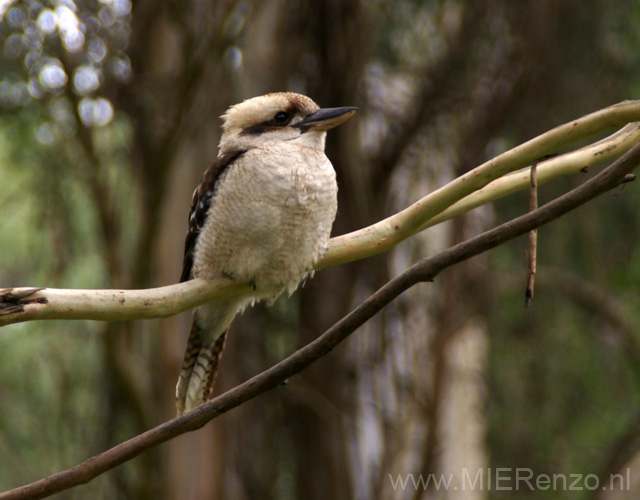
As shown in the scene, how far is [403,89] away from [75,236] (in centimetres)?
210

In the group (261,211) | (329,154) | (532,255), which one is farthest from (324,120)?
(329,154)

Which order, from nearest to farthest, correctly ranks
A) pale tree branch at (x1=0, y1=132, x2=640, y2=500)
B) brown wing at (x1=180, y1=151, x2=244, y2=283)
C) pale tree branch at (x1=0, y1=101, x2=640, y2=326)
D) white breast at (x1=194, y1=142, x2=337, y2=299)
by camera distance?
pale tree branch at (x1=0, y1=132, x2=640, y2=500) → pale tree branch at (x1=0, y1=101, x2=640, y2=326) → white breast at (x1=194, y1=142, x2=337, y2=299) → brown wing at (x1=180, y1=151, x2=244, y2=283)

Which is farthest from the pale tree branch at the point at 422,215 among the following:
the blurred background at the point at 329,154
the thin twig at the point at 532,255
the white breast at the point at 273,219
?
the blurred background at the point at 329,154

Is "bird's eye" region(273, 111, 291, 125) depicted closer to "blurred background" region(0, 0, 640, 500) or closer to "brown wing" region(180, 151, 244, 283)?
"brown wing" region(180, 151, 244, 283)

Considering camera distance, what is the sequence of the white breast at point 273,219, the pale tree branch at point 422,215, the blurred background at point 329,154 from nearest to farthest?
the pale tree branch at point 422,215
the white breast at point 273,219
the blurred background at point 329,154

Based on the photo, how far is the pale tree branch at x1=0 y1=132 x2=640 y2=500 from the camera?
1192mm

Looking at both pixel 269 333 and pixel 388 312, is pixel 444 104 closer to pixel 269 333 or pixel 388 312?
pixel 388 312

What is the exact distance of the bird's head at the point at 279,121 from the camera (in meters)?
2.29

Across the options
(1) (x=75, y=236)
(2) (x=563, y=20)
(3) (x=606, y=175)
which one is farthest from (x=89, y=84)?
(3) (x=606, y=175)

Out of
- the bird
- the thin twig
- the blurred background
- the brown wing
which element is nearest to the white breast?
the bird

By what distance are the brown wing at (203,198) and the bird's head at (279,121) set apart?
5 centimetres

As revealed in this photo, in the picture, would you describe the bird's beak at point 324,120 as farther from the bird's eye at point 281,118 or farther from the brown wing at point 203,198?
the brown wing at point 203,198

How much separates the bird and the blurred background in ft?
4.33

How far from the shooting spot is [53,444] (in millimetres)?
5258
